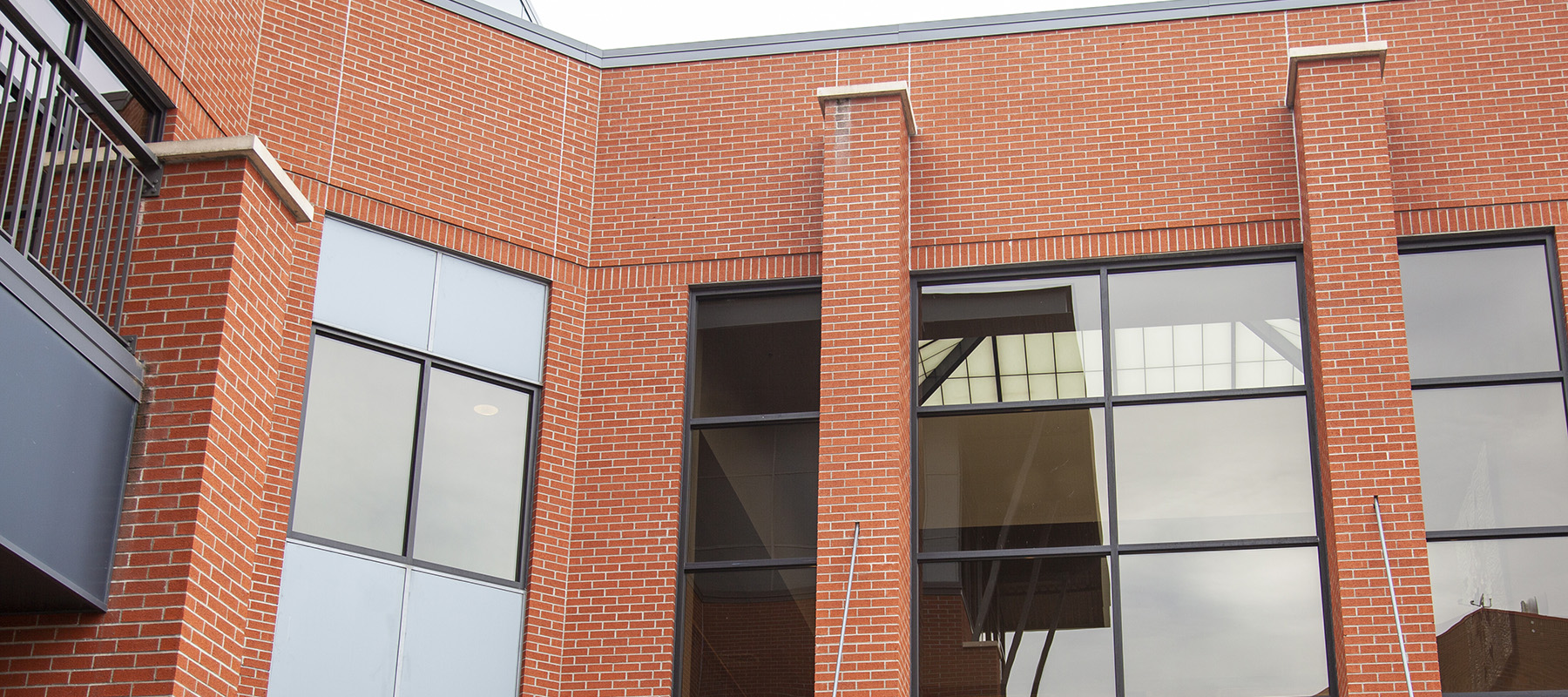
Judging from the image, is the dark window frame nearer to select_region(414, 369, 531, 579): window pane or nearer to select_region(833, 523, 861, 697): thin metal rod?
select_region(414, 369, 531, 579): window pane

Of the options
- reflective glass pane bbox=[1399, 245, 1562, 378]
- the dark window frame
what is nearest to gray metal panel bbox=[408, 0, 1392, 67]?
reflective glass pane bbox=[1399, 245, 1562, 378]

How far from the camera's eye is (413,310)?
13008 mm

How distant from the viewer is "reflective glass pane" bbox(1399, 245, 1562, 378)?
40.9 ft

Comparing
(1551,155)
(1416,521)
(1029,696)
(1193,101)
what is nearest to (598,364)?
(1029,696)

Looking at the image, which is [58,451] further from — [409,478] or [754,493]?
[754,493]

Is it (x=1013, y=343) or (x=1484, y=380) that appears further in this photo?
(x=1013, y=343)

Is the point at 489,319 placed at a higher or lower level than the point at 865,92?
lower

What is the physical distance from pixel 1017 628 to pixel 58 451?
742 cm

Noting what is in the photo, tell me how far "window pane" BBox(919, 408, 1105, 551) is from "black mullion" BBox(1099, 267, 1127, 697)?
2.7 inches

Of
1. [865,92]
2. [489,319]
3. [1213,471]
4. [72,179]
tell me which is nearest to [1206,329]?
[1213,471]

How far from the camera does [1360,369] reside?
11906mm

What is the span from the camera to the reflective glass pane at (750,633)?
12453mm

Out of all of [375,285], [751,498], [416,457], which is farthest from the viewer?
[751,498]

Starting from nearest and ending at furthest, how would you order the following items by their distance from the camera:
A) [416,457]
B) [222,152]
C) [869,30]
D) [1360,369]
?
[222,152] < [1360,369] < [416,457] < [869,30]
